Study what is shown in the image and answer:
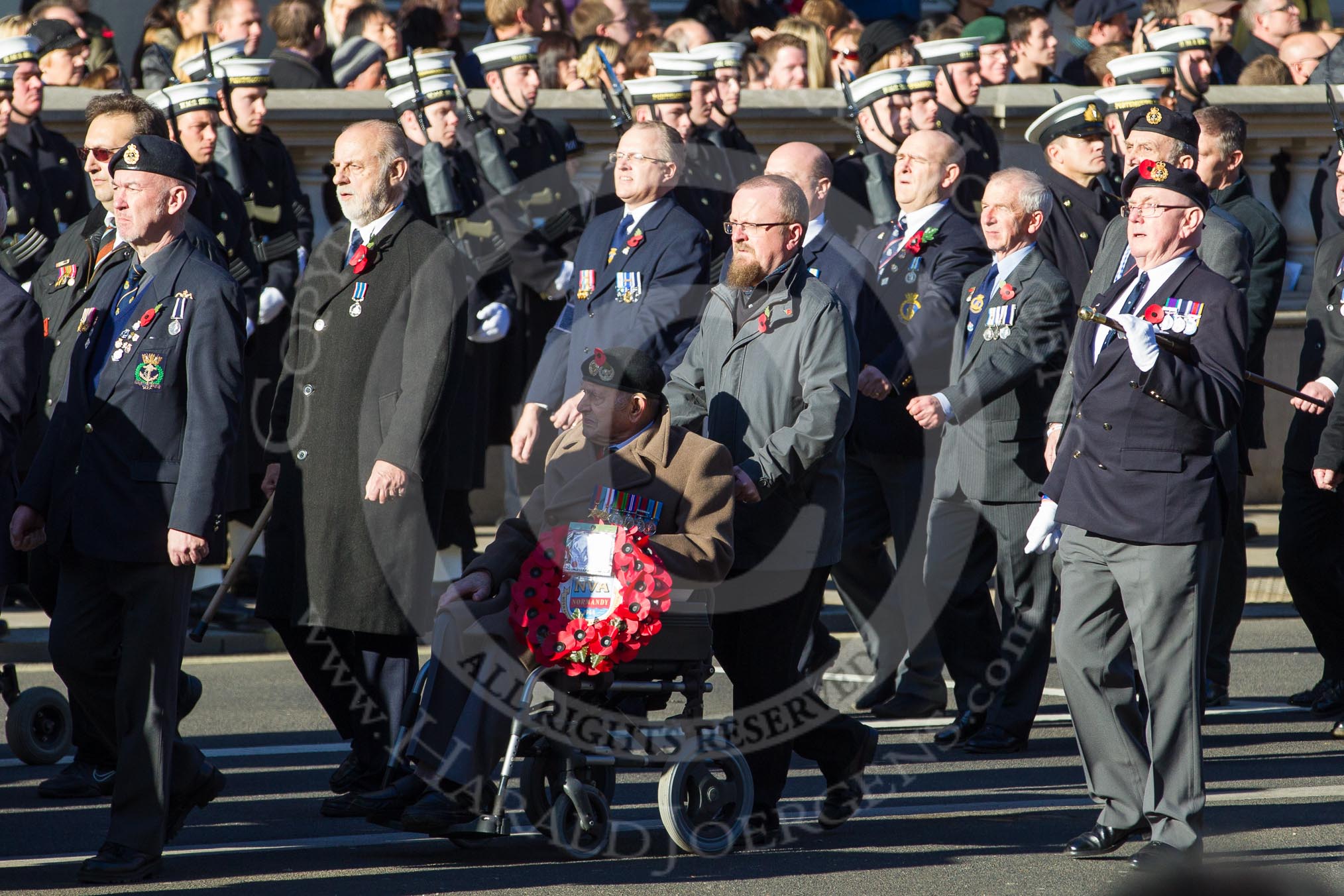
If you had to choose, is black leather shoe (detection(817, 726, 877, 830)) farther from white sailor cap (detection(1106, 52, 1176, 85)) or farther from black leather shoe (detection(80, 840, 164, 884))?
white sailor cap (detection(1106, 52, 1176, 85))

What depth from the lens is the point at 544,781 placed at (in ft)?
19.1

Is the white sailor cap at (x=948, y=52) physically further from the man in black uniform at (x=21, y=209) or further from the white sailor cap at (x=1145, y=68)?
the man in black uniform at (x=21, y=209)

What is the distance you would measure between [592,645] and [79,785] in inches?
79.9

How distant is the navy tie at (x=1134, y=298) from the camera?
5.80 meters

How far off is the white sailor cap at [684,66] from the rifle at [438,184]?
1221 millimetres

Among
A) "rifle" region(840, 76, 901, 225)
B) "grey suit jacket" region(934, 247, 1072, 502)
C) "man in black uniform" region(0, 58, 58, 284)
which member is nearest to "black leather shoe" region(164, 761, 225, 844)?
"grey suit jacket" region(934, 247, 1072, 502)

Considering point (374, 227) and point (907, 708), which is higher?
point (374, 227)

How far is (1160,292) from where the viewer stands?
226 inches

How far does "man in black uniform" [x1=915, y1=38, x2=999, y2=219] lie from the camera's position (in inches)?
436

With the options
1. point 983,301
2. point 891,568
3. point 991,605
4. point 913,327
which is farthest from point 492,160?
point 991,605

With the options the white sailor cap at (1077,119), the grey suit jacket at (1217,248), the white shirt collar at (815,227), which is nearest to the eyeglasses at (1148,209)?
the grey suit jacket at (1217,248)

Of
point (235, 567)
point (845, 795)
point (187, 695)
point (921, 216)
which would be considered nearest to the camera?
point (845, 795)

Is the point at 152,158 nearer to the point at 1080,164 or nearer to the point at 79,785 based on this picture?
the point at 79,785

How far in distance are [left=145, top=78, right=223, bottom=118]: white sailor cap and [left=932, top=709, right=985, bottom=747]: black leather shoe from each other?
4.34m
